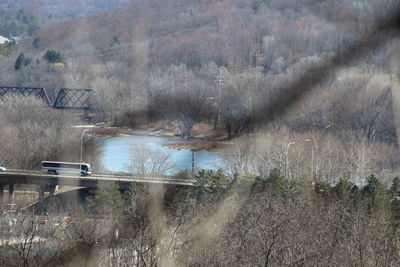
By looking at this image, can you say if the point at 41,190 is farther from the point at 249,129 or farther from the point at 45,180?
the point at 249,129

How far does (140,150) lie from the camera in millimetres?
12805

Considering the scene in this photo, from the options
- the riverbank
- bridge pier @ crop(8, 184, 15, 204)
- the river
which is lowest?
bridge pier @ crop(8, 184, 15, 204)

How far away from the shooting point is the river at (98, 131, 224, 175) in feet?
38.2

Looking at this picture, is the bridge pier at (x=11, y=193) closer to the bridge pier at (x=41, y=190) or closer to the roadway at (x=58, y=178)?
the roadway at (x=58, y=178)

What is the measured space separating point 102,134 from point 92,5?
33.9 metres

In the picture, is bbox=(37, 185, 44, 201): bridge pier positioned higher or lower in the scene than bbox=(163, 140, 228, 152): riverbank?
lower

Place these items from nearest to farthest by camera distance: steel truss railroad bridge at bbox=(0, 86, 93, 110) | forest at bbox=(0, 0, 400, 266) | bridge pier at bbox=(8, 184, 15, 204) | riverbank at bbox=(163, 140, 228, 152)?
forest at bbox=(0, 0, 400, 266)
riverbank at bbox=(163, 140, 228, 152)
bridge pier at bbox=(8, 184, 15, 204)
steel truss railroad bridge at bbox=(0, 86, 93, 110)

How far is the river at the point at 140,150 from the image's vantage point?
38.2 ft

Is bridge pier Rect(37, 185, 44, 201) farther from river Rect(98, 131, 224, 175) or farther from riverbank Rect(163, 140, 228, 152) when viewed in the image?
riverbank Rect(163, 140, 228, 152)

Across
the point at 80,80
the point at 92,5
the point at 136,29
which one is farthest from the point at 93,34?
the point at 92,5

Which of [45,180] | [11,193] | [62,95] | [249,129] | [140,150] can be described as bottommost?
[11,193]

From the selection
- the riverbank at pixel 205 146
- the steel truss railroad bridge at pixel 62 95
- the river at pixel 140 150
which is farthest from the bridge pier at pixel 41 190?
the riverbank at pixel 205 146

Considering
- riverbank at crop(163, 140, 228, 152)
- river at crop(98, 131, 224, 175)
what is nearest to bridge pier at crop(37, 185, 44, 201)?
river at crop(98, 131, 224, 175)

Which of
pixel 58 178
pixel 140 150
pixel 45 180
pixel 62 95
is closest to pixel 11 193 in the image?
pixel 45 180
